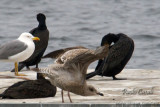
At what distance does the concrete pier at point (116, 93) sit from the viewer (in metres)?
9.47

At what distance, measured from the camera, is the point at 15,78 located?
12.7 metres

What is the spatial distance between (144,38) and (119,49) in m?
14.3

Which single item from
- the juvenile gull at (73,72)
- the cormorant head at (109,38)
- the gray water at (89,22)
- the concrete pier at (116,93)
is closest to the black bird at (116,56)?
the cormorant head at (109,38)

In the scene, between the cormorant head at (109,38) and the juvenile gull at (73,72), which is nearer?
the juvenile gull at (73,72)

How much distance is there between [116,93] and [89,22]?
21164 mm

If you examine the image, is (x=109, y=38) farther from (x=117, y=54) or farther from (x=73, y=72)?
(x=73, y=72)

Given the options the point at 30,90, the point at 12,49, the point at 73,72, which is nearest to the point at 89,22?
the point at 12,49

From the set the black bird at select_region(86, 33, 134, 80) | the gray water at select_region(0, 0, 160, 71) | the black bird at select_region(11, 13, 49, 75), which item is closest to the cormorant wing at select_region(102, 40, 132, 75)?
the black bird at select_region(86, 33, 134, 80)

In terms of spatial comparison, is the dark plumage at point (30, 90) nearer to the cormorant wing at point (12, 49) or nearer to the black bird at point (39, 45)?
the cormorant wing at point (12, 49)

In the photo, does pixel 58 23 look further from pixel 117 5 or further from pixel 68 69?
pixel 68 69

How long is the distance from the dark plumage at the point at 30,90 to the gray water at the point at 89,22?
953cm

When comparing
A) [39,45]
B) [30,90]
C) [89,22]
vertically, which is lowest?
A: [89,22]

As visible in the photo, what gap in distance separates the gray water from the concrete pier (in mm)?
7511

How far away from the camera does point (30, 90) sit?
10461mm
